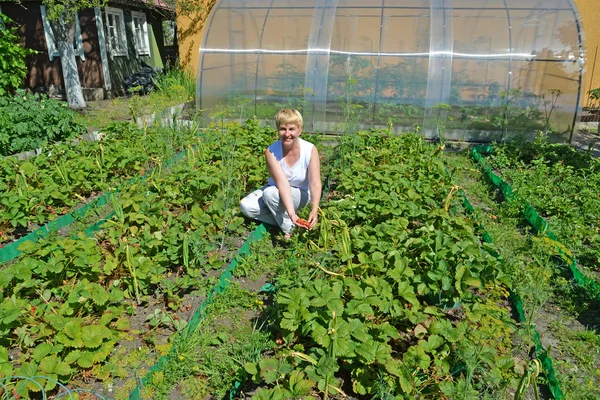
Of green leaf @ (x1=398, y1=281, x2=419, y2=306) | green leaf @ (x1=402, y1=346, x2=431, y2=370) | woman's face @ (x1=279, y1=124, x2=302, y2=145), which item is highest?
woman's face @ (x1=279, y1=124, x2=302, y2=145)

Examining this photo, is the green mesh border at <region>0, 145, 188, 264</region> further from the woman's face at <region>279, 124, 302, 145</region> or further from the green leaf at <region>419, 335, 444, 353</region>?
the green leaf at <region>419, 335, 444, 353</region>

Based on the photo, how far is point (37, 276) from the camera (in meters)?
3.13

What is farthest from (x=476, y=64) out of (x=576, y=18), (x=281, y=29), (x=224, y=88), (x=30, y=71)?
(x=30, y=71)

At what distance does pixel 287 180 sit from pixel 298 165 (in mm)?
190

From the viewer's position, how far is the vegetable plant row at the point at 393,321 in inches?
86.7

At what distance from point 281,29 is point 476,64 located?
3.20m

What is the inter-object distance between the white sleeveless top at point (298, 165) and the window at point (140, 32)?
1306 centimetres

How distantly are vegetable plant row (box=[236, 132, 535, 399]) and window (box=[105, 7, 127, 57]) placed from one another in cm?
1230

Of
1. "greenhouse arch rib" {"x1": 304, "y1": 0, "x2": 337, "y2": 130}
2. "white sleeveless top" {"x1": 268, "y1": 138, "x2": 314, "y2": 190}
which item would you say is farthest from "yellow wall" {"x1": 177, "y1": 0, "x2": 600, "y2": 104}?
"white sleeveless top" {"x1": 268, "y1": 138, "x2": 314, "y2": 190}

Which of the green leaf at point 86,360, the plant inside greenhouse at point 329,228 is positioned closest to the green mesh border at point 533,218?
the plant inside greenhouse at point 329,228

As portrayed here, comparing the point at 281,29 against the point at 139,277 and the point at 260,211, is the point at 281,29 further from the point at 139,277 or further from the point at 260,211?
the point at 139,277

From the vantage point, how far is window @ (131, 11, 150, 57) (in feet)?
50.4

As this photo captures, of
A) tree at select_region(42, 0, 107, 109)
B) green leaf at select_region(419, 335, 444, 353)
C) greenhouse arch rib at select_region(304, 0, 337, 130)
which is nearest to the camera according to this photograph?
green leaf at select_region(419, 335, 444, 353)

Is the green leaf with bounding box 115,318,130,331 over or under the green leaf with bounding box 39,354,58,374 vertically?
under
